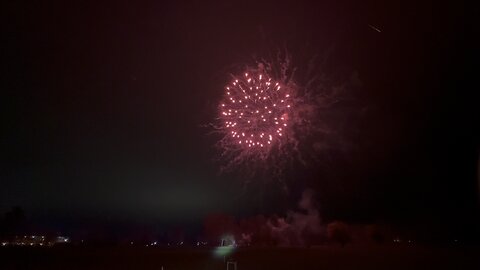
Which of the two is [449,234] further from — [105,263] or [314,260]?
[105,263]

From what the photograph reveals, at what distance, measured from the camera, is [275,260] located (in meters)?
35.2

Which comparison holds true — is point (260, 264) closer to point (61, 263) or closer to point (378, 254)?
point (378, 254)

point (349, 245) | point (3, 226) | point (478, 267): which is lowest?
point (478, 267)

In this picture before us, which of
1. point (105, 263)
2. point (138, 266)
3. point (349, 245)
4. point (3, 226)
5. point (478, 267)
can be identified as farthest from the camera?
point (3, 226)

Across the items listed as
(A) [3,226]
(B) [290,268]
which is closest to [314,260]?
(B) [290,268]

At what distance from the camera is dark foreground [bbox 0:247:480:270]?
3274 cm

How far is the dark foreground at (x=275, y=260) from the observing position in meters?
32.7

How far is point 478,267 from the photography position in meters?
31.1

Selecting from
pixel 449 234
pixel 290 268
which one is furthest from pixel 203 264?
pixel 449 234

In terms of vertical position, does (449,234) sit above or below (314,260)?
above

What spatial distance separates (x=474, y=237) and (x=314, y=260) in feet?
58.2

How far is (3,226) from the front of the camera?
87562 mm

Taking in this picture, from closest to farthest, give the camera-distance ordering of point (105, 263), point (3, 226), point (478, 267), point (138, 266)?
point (478, 267) → point (138, 266) → point (105, 263) → point (3, 226)

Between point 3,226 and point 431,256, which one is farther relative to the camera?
point 3,226
